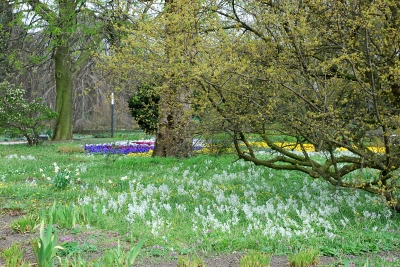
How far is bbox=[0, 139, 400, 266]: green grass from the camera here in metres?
4.43

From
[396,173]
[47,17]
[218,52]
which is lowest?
[396,173]

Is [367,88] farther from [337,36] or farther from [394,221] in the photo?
[394,221]

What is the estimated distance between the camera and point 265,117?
550cm

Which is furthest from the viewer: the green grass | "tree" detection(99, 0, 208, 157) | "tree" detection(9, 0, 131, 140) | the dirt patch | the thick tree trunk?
the thick tree trunk

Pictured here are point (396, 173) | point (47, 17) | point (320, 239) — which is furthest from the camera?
point (47, 17)

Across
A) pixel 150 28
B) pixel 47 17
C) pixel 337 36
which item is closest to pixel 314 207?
pixel 337 36

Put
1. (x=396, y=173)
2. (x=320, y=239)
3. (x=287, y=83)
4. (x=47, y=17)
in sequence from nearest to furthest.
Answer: (x=320, y=239), (x=396, y=173), (x=287, y=83), (x=47, y=17)

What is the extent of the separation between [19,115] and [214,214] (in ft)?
45.5

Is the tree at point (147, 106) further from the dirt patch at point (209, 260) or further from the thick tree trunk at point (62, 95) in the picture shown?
the thick tree trunk at point (62, 95)

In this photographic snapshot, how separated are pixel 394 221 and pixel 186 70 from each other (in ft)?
9.13

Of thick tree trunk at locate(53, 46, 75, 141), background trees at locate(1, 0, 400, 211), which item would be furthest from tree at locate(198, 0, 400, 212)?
thick tree trunk at locate(53, 46, 75, 141)

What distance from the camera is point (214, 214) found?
5.26 m

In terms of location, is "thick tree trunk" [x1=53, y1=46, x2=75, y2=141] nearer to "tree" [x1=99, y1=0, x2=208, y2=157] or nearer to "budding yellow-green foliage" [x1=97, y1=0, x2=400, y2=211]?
"tree" [x1=99, y1=0, x2=208, y2=157]

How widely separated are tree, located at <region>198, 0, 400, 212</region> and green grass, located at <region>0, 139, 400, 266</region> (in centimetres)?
47
